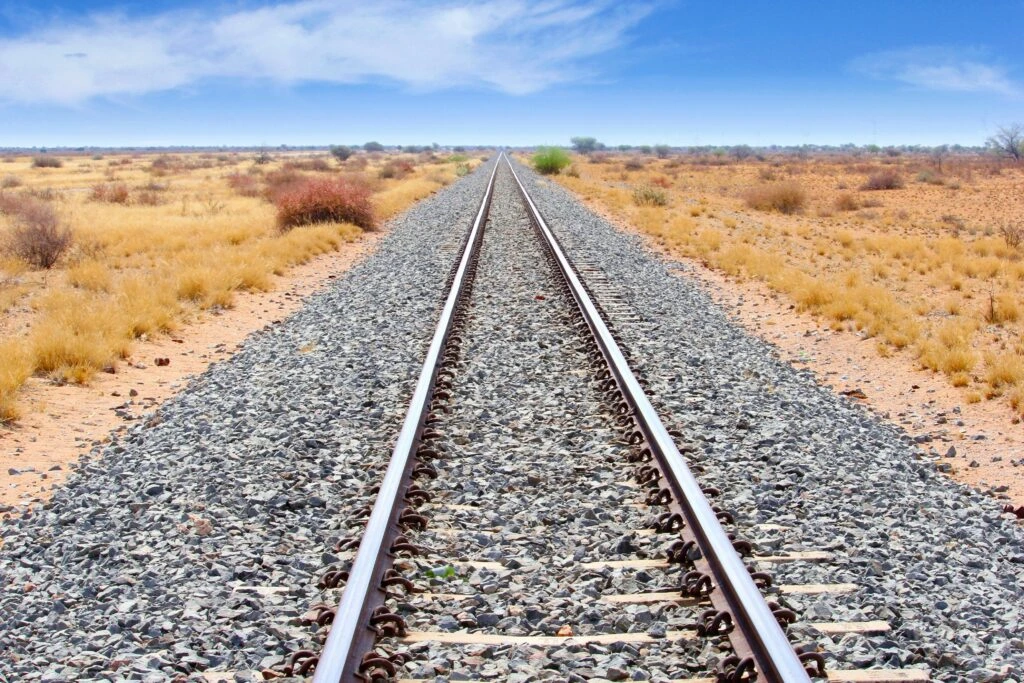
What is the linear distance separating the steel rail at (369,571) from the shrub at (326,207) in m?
16.8

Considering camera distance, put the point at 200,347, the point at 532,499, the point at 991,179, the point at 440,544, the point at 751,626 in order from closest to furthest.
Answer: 1. the point at 751,626
2. the point at 440,544
3. the point at 532,499
4. the point at 200,347
5. the point at 991,179

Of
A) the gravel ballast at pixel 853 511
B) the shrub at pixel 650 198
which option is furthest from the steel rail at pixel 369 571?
the shrub at pixel 650 198

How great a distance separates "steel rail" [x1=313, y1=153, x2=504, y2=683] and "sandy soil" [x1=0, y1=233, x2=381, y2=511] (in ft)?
8.25

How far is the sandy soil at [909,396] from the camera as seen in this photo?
6250mm

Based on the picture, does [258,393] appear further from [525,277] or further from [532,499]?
[525,277]

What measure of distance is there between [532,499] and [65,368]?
20.3 ft

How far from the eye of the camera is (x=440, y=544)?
4.54 m

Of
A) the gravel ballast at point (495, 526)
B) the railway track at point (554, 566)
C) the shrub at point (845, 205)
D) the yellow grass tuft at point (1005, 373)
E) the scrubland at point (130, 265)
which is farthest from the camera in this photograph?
the shrub at point (845, 205)

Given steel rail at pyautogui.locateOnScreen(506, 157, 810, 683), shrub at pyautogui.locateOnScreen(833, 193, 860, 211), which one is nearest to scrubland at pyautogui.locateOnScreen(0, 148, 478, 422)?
steel rail at pyautogui.locateOnScreen(506, 157, 810, 683)

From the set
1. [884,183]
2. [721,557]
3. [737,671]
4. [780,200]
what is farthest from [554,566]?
[884,183]

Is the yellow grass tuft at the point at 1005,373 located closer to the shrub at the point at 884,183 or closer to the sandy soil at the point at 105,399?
the sandy soil at the point at 105,399

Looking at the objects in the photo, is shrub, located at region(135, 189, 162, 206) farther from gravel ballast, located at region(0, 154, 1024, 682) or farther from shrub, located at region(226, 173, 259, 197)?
gravel ballast, located at region(0, 154, 1024, 682)

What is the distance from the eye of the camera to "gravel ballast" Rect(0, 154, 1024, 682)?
143 inches

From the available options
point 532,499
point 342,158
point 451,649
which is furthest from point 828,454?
point 342,158
